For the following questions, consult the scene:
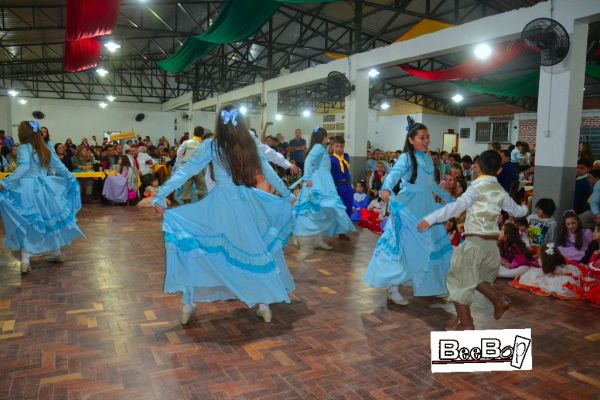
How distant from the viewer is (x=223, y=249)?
10.6 ft

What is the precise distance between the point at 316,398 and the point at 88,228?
578 centimetres

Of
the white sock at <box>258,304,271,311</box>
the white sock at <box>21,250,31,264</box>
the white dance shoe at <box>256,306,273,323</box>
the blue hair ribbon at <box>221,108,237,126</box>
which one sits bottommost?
the white dance shoe at <box>256,306,273,323</box>

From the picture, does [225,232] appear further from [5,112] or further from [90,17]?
[5,112]

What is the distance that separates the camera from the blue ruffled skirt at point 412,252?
3.70 metres

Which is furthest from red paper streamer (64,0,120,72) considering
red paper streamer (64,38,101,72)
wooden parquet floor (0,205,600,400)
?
wooden parquet floor (0,205,600,400)

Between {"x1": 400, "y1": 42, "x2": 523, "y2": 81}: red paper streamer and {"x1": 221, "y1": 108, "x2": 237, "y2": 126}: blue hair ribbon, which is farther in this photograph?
{"x1": 400, "y1": 42, "x2": 523, "y2": 81}: red paper streamer

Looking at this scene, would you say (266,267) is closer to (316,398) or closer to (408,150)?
(316,398)

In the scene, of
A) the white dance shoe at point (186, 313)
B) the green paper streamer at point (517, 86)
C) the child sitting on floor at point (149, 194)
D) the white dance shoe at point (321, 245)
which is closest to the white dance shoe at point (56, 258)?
the white dance shoe at point (186, 313)

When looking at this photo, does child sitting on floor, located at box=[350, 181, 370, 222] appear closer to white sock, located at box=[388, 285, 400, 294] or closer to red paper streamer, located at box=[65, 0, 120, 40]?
white sock, located at box=[388, 285, 400, 294]

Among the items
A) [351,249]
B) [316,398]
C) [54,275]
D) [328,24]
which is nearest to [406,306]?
[316,398]

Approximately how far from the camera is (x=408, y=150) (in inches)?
152

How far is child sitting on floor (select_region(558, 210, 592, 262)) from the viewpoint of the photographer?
4992 mm

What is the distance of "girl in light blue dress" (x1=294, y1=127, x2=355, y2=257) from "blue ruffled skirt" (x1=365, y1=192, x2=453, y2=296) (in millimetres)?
2048

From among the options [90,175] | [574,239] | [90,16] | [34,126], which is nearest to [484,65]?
[574,239]
